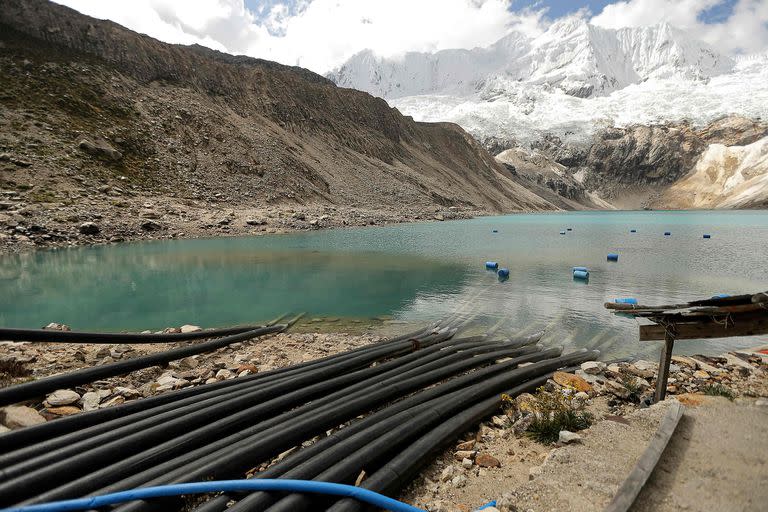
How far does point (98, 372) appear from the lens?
7469mm

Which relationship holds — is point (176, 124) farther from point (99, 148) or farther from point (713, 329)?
point (713, 329)

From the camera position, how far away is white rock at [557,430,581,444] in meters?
5.48

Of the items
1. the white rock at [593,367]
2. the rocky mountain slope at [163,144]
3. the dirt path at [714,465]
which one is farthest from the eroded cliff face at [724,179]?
the dirt path at [714,465]

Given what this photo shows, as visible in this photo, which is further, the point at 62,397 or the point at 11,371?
the point at 11,371

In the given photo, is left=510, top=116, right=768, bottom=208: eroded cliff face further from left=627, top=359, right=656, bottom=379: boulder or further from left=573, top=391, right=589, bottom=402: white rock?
left=573, top=391, right=589, bottom=402: white rock

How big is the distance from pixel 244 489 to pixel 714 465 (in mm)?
5167

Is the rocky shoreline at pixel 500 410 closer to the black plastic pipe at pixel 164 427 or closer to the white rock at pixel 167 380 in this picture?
the white rock at pixel 167 380

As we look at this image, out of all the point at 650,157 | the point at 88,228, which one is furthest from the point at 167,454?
the point at 650,157

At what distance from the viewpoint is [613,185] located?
188125 millimetres

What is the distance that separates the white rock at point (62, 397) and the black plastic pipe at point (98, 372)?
100mm

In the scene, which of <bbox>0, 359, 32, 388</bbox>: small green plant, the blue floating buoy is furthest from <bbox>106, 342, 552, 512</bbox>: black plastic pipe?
the blue floating buoy

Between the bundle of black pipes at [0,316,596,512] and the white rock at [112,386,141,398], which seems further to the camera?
the white rock at [112,386,141,398]

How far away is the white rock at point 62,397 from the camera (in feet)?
21.7

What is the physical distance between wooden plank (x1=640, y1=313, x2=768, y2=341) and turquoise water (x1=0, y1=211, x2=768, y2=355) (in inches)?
157
